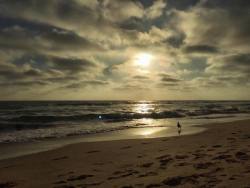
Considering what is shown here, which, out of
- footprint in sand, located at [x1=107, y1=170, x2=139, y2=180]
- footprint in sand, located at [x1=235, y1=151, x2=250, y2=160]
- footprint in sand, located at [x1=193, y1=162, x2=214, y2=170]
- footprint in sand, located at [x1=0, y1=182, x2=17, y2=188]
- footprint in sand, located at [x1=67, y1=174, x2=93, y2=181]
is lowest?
footprint in sand, located at [x1=0, y1=182, x2=17, y2=188]

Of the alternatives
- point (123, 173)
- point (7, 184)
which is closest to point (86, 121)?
point (7, 184)

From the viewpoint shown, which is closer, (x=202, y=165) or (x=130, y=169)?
(x=202, y=165)

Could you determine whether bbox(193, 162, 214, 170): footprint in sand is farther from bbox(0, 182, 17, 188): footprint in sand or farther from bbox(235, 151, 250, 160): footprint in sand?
bbox(0, 182, 17, 188): footprint in sand

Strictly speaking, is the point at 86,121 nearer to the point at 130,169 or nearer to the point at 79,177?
the point at 130,169

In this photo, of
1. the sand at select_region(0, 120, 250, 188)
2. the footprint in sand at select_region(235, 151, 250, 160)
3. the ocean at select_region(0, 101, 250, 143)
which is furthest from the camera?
the ocean at select_region(0, 101, 250, 143)

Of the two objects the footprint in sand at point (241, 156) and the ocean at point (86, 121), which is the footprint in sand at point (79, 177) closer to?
the footprint in sand at point (241, 156)

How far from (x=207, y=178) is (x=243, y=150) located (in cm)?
341

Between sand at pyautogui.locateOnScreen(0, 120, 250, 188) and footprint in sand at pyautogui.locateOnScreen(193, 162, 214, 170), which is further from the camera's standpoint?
footprint in sand at pyautogui.locateOnScreen(193, 162, 214, 170)

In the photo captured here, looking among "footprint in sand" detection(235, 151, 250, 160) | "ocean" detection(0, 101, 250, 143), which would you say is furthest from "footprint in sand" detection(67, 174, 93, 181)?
"ocean" detection(0, 101, 250, 143)

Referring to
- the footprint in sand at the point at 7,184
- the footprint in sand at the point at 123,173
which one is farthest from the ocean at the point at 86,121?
the footprint in sand at the point at 123,173

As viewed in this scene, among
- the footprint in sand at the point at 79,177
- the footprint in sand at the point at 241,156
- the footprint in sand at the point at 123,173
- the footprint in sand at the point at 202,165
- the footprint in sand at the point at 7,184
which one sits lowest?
the footprint in sand at the point at 7,184

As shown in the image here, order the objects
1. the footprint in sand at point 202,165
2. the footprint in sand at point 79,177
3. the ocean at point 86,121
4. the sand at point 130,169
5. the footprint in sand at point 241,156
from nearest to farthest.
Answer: the sand at point 130,169
the footprint in sand at point 79,177
the footprint in sand at point 202,165
the footprint in sand at point 241,156
the ocean at point 86,121

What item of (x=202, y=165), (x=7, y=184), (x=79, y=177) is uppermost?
(x=202, y=165)

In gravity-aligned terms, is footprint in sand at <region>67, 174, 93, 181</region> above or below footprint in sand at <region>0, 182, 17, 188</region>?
above
